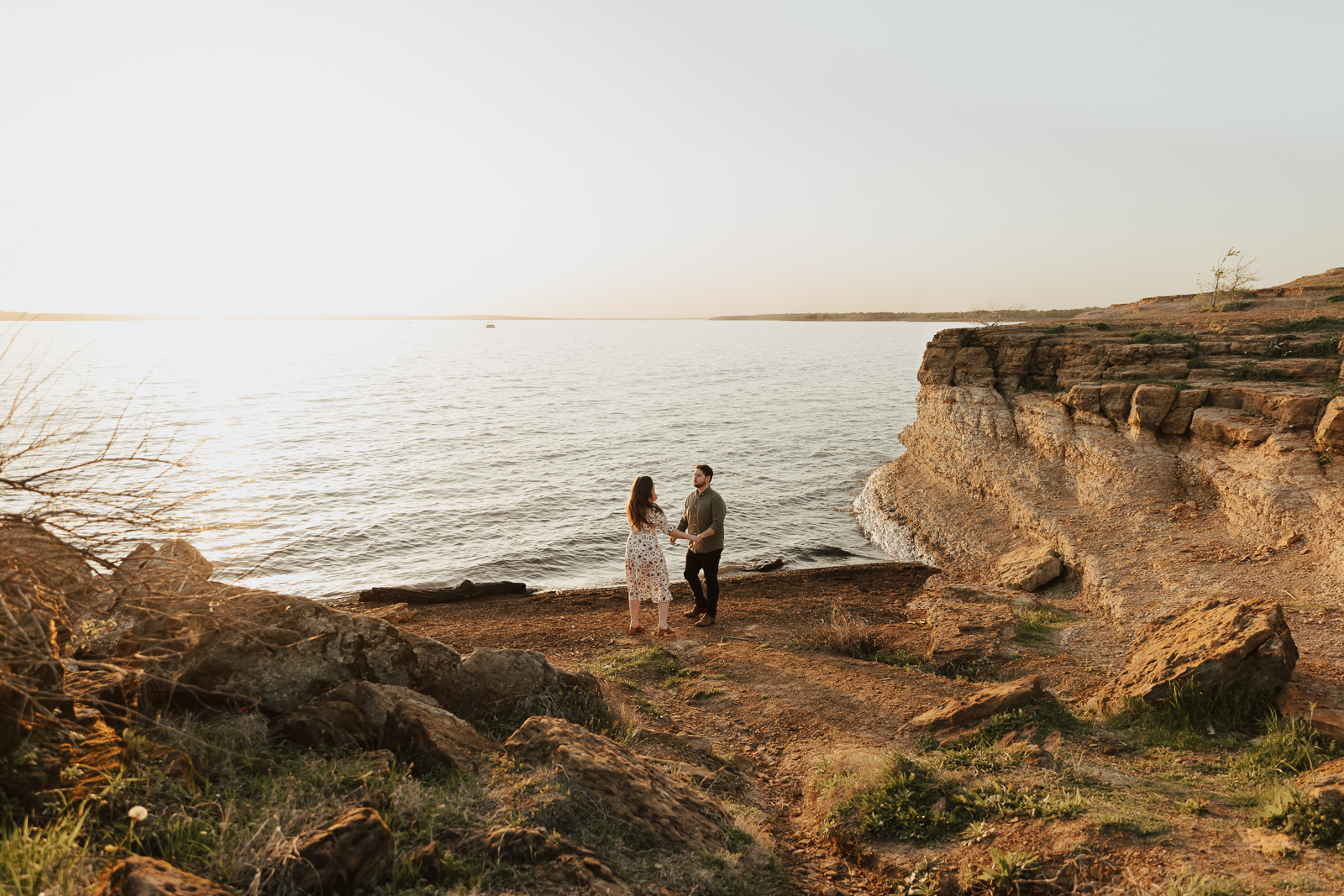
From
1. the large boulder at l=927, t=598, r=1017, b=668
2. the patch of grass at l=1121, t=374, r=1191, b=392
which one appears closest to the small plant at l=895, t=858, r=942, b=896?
the large boulder at l=927, t=598, r=1017, b=668

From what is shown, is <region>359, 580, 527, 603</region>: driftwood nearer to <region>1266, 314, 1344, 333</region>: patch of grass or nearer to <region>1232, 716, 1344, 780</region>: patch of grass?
<region>1232, 716, 1344, 780</region>: patch of grass

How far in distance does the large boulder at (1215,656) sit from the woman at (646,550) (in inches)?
227

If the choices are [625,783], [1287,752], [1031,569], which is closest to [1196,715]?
[1287,752]

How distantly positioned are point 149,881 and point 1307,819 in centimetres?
668

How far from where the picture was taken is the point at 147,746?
404cm

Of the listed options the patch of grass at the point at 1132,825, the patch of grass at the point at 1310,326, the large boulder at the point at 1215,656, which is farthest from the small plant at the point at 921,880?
the patch of grass at the point at 1310,326

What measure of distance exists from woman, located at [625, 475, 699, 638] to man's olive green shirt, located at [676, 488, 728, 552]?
25 centimetres

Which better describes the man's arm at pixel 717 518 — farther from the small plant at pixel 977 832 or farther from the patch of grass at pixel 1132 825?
the patch of grass at pixel 1132 825

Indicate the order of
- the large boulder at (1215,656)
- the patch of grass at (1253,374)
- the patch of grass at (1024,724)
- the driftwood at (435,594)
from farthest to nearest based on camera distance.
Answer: the driftwood at (435,594)
the patch of grass at (1253,374)
the large boulder at (1215,656)
the patch of grass at (1024,724)

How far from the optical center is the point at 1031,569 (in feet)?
43.7

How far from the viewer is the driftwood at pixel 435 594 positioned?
1448 centimetres

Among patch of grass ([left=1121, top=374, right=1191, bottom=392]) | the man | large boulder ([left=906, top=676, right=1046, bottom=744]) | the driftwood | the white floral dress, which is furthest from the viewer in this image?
patch of grass ([left=1121, top=374, right=1191, bottom=392])

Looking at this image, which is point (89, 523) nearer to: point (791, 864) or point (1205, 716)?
point (791, 864)

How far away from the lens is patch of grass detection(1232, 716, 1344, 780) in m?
5.30
